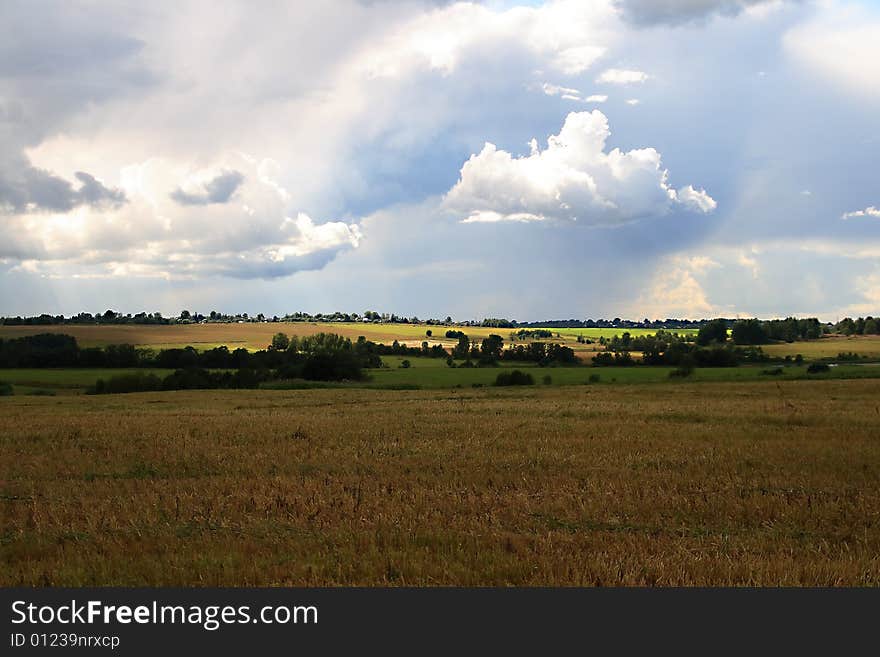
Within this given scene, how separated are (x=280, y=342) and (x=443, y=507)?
4937 inches

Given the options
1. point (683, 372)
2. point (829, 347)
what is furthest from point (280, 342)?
point (829, 347)

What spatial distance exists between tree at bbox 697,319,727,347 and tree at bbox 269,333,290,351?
79.9 meters

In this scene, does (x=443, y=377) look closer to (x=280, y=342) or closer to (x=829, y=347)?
(x=280, y=342)

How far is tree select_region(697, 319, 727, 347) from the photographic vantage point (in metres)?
140

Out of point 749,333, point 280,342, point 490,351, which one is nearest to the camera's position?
point 490,351

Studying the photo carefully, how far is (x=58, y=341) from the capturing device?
4609 inches

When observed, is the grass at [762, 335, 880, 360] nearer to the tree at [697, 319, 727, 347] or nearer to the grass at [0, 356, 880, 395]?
the tree at [697, 319, 727, 347]

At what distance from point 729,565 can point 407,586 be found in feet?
12.1

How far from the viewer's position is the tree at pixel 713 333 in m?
140

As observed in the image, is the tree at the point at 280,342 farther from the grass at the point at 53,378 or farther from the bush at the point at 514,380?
the bush at the point at 514,380

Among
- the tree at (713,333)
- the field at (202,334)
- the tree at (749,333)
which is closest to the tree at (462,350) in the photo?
the field at (202,334)

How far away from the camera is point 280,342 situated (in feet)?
436

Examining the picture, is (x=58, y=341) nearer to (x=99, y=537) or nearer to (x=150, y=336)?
(x=150, y=336)

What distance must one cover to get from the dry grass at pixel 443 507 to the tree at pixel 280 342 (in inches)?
4190
